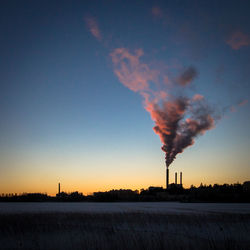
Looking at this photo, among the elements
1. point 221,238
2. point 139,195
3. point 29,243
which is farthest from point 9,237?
point 139,195

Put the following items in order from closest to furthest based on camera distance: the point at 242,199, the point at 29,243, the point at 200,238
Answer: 1. the point at 29,243
2. the point at 200,238
3. the point at 242,199

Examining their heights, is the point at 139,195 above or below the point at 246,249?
below

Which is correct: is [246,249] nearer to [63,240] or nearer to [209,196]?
[63,240]

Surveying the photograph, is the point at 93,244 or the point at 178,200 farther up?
the point at 93,244

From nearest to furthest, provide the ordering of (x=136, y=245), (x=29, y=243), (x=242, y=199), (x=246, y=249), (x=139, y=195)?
1. (x=246, y=249)
2. (x=136, y=245)
3. (x=29, y=243)
4. (x=242, y=199)
5. (x=139, y=195)

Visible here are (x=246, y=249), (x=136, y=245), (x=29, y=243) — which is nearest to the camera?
(x=246, y=249)

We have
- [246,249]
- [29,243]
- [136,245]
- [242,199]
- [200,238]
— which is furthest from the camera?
[242,199]

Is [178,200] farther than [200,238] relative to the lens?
Yes

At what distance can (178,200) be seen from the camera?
97.6m

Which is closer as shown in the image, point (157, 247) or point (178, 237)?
point (157, 247)

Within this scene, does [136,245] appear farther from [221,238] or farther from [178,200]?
[178,200]

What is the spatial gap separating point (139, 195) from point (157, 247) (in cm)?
10098

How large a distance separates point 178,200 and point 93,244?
87481 millimetres

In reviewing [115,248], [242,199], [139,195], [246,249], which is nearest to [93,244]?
[115,248]
